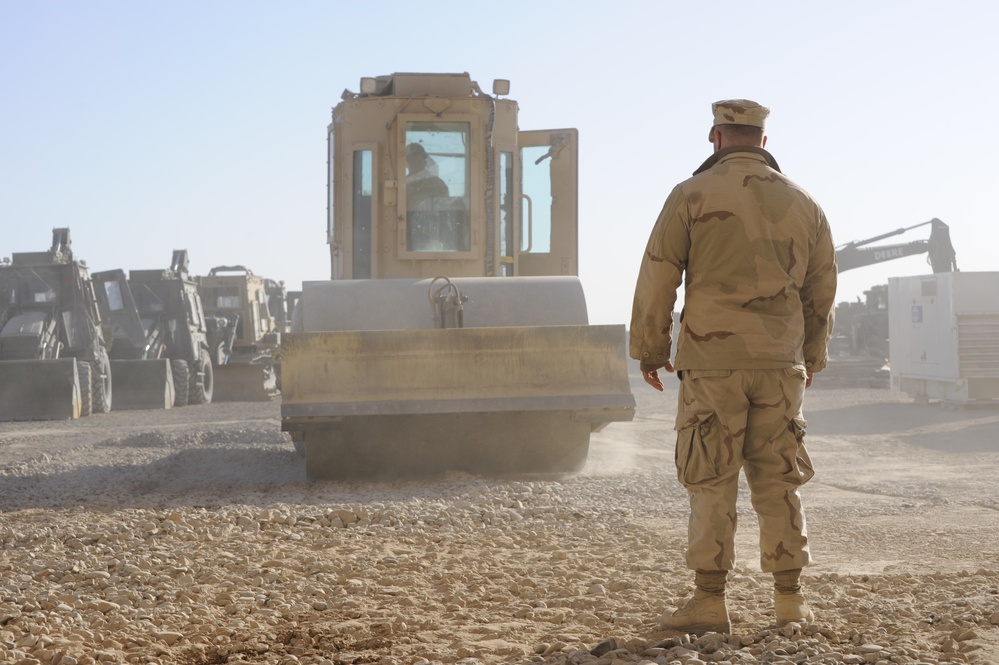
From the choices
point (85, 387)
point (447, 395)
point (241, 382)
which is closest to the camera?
point (447, 395)

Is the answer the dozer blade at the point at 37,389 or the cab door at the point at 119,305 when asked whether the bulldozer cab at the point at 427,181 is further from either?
the cab door at the point at 119,305

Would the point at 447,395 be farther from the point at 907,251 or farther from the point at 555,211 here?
the point at 907,251

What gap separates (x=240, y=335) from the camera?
1128 inches

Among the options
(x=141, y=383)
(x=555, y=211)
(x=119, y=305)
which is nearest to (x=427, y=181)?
(x=555, y=211)

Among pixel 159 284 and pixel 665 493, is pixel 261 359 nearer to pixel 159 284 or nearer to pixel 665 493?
pixel 159 284

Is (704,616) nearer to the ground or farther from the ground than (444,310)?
nearer to the ground

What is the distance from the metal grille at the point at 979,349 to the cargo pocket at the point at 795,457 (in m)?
14.8

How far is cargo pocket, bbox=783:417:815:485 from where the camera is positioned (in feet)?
13.1

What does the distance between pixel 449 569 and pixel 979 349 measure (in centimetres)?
1433

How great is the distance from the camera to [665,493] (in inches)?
318

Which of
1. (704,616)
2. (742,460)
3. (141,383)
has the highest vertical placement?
(742,460)

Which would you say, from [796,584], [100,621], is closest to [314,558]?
[100,621]

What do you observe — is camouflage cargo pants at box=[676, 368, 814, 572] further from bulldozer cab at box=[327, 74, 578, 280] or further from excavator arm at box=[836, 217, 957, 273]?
excavator arm at box=[836, 217, 957, 273]

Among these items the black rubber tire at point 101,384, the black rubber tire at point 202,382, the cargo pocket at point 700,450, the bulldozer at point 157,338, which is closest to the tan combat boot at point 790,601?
the cargo pocket at point 700,450
